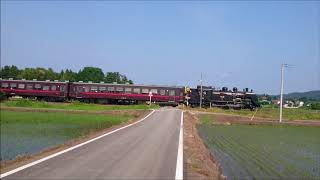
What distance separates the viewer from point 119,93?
252 feet

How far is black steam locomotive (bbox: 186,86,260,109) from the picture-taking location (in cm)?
8119

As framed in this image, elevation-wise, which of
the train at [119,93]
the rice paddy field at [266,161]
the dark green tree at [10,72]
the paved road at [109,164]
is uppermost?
the dark green tree at [10,72]

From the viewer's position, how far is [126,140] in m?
22.1

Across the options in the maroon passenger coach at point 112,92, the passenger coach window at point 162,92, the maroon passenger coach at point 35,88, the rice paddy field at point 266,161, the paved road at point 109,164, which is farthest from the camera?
the passenger coach window at point 162,92

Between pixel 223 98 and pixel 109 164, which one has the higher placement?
pixel 223 98

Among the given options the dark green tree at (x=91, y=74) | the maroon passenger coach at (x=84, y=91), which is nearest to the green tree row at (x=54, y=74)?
the dark green tree at (x=91, y=74)

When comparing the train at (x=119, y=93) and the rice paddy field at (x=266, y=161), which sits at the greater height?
the train at (x=119, y=93)

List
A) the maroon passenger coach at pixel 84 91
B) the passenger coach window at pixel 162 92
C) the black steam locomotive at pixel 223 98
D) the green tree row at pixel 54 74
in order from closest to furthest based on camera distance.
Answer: the maroon passenger coach at pixel 84 91
the passenger coach window at pixel 162 92
the black steam locomotive at pixel 223 98
the green tree row at pixel 54 74

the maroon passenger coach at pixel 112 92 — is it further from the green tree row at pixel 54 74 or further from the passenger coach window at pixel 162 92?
the green tree row at pixel 54 74

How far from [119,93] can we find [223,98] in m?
17.8

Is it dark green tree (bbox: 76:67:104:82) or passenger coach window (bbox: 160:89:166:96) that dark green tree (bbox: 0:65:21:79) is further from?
passenger coach window (bbox: 160:89:166:96)

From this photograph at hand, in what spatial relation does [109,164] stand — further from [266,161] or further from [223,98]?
[223,98]

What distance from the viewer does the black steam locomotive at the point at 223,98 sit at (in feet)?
266

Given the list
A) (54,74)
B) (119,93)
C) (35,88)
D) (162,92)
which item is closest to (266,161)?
(119,93)
